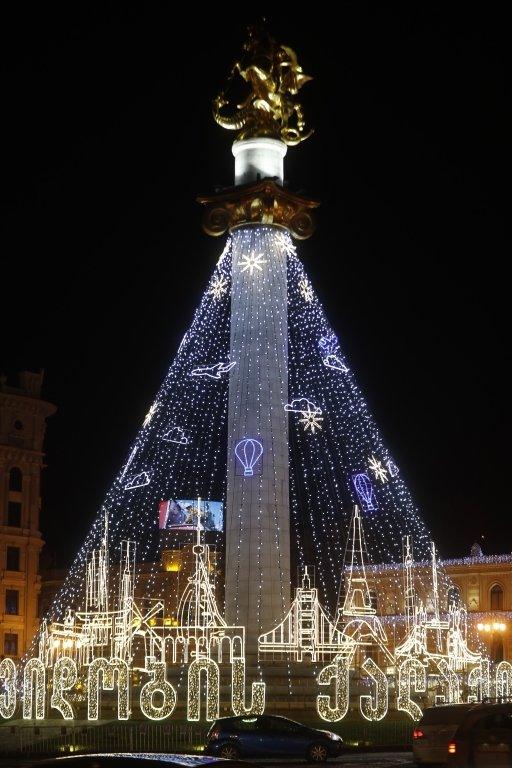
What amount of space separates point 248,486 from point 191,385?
15.6 ft

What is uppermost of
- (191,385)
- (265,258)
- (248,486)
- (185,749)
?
(265,258)

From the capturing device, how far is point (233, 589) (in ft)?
116

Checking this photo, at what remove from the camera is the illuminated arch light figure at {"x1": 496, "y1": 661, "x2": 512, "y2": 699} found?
3756cm

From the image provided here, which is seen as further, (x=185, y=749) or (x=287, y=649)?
(x=287, y=649)

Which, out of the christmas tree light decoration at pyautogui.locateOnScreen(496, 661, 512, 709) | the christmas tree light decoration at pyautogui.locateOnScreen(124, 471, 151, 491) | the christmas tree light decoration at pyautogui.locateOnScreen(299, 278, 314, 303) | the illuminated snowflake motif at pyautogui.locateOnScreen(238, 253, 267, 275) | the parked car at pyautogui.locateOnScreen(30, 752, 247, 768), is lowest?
the christmas tree light decoration at pyautogui.locateOnScreen(496, 661, 512, 709)

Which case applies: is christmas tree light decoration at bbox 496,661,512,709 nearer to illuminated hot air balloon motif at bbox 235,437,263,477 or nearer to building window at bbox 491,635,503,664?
illuminated hot air balloon motif at bbox 235,437,263,477

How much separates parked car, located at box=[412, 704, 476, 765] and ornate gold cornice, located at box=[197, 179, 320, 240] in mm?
21016

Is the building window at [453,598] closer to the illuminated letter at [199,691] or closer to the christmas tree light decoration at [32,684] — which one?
the illuminated letter at [199,691]

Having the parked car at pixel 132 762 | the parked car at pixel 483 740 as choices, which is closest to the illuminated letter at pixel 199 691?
the parked car at pixel 483 740

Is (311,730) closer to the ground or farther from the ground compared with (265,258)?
closer to the ground

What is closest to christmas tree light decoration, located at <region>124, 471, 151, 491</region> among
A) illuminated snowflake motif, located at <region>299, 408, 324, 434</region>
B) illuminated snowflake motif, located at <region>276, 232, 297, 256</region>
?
illuminated snowflake motif, located at <region>299, 408, 324, 434</region>

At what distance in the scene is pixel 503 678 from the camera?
1575 inches

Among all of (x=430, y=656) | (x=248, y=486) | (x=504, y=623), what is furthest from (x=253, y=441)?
(x=504, y=623)

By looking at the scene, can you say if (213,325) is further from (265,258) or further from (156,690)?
(156,690)
